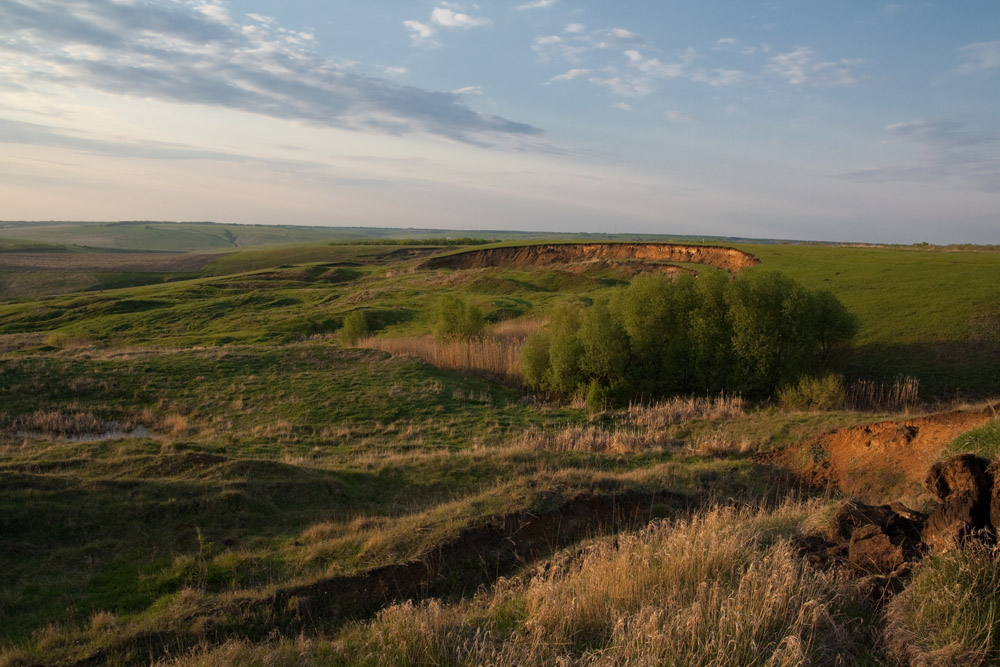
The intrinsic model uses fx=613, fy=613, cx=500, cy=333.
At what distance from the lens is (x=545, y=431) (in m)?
19.9

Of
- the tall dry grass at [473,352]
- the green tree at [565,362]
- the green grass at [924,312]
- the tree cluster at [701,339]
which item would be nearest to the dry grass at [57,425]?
the tall dry grass at [473,352]

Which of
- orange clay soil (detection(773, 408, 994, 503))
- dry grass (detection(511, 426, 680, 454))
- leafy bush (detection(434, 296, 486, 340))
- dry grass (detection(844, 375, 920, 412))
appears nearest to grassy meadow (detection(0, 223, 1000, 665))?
dry grass (detection(511, 426, 680, 454))

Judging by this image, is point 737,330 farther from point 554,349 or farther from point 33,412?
point 33,412

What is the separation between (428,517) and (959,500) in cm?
705

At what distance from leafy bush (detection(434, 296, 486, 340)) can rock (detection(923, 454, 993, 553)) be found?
29.1 m

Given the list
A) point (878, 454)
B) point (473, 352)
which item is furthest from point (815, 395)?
point (473, 352)

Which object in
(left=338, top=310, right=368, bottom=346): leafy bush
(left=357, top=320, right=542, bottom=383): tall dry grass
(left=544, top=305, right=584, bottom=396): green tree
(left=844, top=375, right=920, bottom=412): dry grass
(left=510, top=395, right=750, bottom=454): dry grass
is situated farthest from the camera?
(left=338, top=310, right=368, bottom=346): leafy bush

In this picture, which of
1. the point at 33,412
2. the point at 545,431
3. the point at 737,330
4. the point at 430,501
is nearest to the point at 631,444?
the point at 545,431

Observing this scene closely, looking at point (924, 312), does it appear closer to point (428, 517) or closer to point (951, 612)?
point (428, 517)

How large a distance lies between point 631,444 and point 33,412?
1957 centimetres

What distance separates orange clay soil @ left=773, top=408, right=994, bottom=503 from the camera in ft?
38.7

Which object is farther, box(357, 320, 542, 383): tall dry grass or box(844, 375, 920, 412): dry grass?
box(357, 320, 542, 383): tall dry grass

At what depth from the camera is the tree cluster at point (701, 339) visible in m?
23.5

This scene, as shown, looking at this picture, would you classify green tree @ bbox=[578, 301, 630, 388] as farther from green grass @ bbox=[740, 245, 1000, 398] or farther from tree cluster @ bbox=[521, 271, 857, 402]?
green grass @ bbox=[740, 245, 1000, 398]
